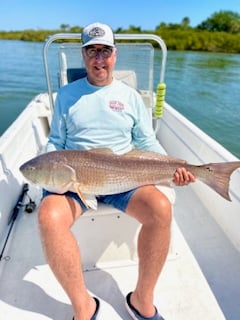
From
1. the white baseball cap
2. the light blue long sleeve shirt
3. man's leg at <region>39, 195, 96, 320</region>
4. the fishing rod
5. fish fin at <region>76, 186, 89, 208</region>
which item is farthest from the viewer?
the fishing rod

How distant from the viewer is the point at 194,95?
10078mm

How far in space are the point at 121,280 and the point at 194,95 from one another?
9024 mm

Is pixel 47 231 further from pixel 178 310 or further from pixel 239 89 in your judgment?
pixel 239 89

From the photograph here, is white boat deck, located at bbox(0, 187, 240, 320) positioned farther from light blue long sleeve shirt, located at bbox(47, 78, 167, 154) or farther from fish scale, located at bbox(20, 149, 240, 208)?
light blue long sleeve shirt, located at bbox(47, 78, 167, 154)

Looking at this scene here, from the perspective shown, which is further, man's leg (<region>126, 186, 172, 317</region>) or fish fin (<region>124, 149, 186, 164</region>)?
fish fin (<region>124, 149, 186, 164</region>)

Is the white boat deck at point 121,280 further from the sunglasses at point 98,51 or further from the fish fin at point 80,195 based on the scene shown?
the sunglasses at point 98,51

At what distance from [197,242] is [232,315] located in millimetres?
614

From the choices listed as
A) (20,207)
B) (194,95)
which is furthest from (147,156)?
(194,95)

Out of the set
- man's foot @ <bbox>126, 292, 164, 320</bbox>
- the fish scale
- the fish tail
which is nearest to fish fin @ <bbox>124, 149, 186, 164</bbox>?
the fish scale

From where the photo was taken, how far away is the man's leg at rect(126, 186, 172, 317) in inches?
59.6

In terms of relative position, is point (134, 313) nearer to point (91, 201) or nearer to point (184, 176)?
point (91, 201)

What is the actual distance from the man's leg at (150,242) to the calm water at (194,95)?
4.37m

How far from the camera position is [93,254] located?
6.49 feet

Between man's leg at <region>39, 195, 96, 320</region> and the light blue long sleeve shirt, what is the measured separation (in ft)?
1.69
